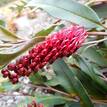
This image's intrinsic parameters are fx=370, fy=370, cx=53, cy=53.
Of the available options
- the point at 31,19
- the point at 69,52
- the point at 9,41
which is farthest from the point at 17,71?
the point at 31,19

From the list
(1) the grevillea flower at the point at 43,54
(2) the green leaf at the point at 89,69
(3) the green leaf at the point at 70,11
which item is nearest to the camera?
(1) the grevillea flower at the point at 43,54

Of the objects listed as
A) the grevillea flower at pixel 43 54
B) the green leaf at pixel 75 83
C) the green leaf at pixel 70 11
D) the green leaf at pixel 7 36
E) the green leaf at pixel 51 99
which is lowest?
the green leaf at pixel 51 99

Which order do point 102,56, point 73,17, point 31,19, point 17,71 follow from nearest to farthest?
point 17,71 < point 73,17 < point 102,56 < point 31,19

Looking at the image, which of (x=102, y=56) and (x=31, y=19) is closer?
(x=102, y=56)

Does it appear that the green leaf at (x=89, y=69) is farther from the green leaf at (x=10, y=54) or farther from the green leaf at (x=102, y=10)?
the green leaf at (x=10, y=54)

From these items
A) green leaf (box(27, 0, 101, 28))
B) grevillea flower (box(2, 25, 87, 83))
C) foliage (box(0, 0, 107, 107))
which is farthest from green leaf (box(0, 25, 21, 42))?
grevillea flower (box(2, 25, 87, 83))

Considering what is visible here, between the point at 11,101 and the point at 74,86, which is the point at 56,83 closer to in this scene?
the point at 74,86

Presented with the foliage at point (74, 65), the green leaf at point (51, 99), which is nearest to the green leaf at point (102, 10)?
the foliage at point (74, 65)
